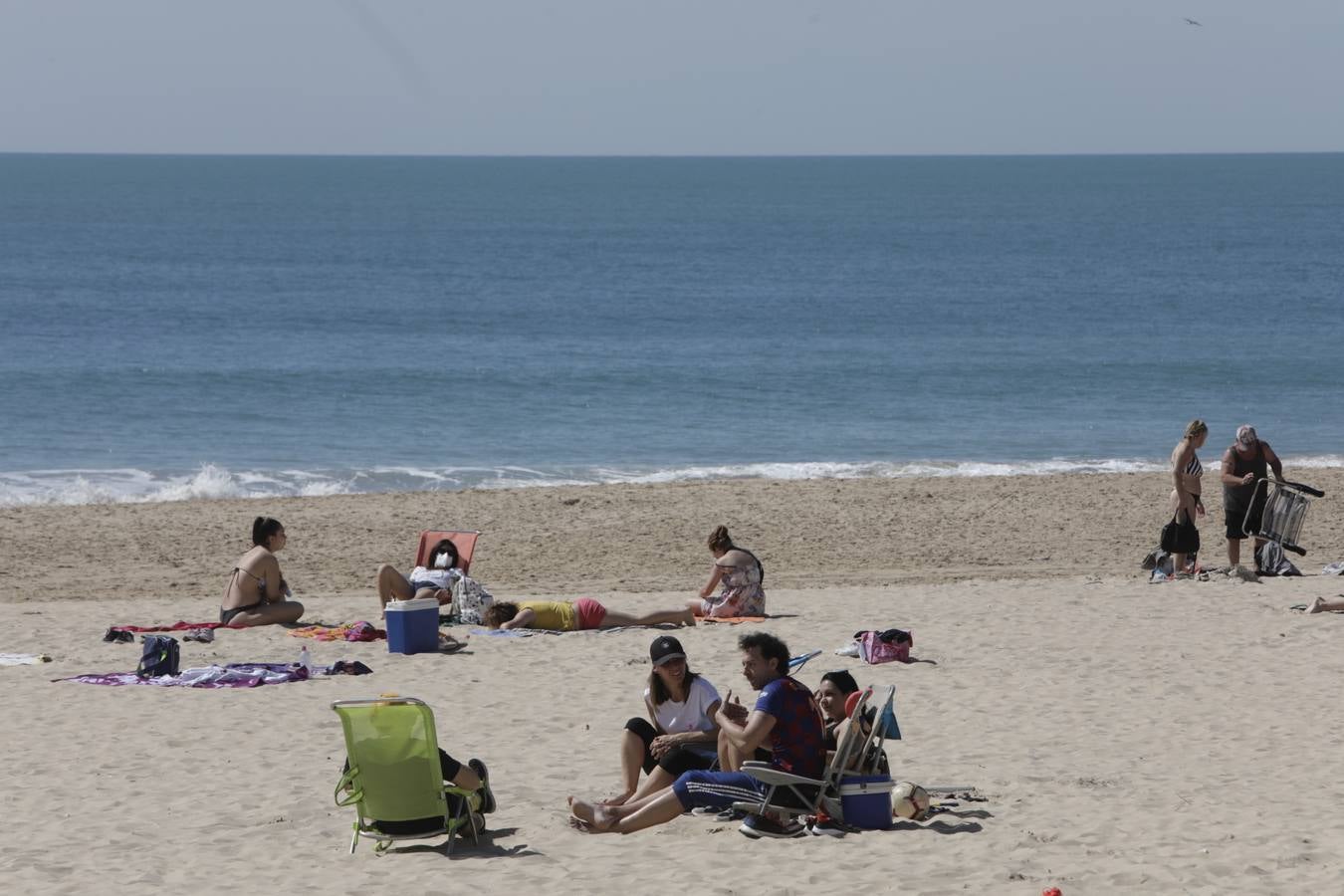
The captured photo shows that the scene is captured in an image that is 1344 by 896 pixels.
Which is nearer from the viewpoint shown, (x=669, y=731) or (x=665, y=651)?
(x=665, y=651)

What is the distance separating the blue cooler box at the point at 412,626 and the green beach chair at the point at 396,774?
419cm

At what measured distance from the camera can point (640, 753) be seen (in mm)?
7160

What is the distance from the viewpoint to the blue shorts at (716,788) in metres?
6.71

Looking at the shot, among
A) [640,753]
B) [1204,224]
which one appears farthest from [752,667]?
[1204,224]

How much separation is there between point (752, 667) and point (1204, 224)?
9317 centimetres

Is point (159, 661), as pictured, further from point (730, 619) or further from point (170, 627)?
point (730, 619)

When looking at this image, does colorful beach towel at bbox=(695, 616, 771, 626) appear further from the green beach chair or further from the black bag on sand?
the green beach chair

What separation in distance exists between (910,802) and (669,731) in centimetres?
120

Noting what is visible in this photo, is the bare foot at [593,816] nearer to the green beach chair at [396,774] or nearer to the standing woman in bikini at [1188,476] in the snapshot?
the green beach chair at [396,774]

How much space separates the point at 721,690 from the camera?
9.59 meters

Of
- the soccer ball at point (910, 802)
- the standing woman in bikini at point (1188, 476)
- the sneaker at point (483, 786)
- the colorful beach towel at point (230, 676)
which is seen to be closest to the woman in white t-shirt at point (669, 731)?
the sneaker at point (483, 786)

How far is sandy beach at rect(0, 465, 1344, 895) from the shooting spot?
6.24 metres

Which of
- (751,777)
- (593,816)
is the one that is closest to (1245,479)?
(751,777)

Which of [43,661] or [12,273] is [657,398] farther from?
[12,273]
